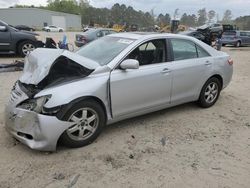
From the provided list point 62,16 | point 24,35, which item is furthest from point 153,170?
point 62,16

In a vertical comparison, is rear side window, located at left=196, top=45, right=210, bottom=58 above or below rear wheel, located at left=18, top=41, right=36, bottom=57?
above

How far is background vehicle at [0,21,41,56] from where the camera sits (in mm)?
11188

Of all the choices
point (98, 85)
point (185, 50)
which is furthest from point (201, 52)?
point (98, 85)

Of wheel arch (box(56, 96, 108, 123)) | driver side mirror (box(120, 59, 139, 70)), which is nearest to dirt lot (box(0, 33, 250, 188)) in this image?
wheel arch (box(56, 96, 108, 123))

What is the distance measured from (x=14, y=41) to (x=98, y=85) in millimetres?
8631

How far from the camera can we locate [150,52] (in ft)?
15.6

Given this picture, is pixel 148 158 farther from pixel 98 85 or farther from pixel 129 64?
pixel 129 64

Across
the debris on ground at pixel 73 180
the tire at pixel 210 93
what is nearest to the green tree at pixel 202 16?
the tire at pixel 210 93

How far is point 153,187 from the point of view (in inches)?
123

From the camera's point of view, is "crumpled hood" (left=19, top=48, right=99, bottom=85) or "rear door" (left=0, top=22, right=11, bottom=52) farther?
"rear door" (left=0, top=22, right=11, bottom=52)

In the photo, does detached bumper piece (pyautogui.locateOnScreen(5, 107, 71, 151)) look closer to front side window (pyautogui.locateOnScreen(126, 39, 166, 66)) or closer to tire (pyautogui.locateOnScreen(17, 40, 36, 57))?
front side window (pyautogui.locateOnScreen(126, 39, 166, 66))

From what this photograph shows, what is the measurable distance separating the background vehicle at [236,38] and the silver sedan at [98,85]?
1904 centimetres

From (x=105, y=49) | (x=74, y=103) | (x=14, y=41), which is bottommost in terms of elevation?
(x=14, y=41)

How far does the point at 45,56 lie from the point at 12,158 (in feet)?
4.76
